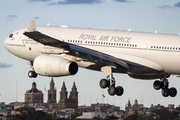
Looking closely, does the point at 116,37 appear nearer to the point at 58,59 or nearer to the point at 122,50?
the point at 122,50

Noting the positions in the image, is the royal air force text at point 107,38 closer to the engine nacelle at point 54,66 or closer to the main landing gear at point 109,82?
the main landing gear at point 109,82

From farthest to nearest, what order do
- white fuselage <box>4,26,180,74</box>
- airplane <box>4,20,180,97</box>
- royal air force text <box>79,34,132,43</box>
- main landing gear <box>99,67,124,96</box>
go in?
royal air force text <box>79,34,132,43</box> → main landing gear <box>99,67,124,96</box> → white fuselage <box>4,26,180,74</box> → airplane <box>4,20,180,97</box>

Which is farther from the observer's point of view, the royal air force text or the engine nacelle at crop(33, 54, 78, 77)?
the royal air force text

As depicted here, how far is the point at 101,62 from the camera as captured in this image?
51.0 m

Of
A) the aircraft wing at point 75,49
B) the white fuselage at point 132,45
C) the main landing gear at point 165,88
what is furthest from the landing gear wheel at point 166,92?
the aircraft wing at point 75,49

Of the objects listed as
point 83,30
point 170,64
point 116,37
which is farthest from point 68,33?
point 170,64

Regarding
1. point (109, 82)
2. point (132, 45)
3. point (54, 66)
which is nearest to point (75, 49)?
point (54, 66)

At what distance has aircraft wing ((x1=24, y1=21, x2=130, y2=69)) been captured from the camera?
47.0 metres

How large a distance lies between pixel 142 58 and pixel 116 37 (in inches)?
141

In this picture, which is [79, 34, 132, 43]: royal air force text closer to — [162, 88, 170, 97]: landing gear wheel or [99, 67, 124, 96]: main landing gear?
[99, 67, 124, 96]: main landing gear

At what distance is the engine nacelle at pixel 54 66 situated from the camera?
165 ft

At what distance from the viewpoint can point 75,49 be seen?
4819cm

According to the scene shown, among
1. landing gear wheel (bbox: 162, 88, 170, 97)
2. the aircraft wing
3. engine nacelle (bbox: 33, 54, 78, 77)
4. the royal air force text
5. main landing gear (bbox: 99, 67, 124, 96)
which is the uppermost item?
the royal air force text

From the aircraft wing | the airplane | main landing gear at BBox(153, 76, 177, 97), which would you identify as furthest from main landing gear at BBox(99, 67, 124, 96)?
main landing gear at BBox(153, 76, 177, 97)
